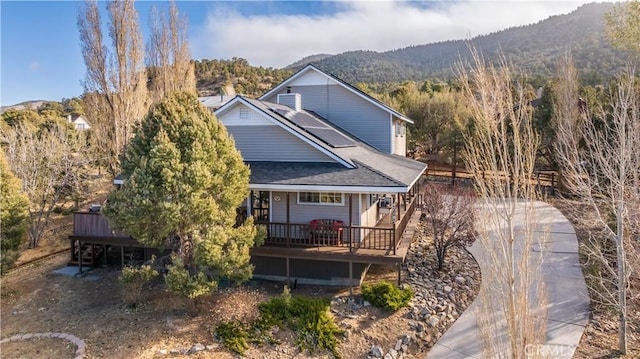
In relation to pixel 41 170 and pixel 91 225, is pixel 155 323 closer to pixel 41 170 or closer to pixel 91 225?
pixel 91 225

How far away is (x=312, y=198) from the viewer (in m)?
13.1

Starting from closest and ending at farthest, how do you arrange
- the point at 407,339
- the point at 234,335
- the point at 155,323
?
the point at 234,335, the point at 407,339, the point at 155,323

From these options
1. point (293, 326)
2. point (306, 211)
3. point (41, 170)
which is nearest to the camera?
point (293, 326)

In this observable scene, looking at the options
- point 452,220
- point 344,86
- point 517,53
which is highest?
point 517,53

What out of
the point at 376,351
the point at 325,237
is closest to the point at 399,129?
the point at 325,237

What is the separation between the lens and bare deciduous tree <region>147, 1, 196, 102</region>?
85.2ft

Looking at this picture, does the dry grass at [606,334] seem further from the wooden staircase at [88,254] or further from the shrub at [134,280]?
the wooden staircase at [88,254]

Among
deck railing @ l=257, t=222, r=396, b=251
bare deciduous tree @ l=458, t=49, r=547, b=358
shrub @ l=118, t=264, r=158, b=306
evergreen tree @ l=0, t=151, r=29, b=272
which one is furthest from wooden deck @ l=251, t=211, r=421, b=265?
evergreen tree @ l=0, t=151, r=29, b=272

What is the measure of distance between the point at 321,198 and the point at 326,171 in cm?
101

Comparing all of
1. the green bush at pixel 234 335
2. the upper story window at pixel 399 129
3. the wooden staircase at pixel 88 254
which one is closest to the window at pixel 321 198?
the green bush at pixel 234 335

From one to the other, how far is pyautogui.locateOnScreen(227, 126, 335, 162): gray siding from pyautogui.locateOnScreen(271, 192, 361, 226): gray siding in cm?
149

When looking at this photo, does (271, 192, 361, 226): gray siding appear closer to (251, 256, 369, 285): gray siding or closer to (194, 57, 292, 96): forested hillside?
(251, 256, 369, 285): gray siding

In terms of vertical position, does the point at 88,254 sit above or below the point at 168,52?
below

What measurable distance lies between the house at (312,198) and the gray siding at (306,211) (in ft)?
0.11
